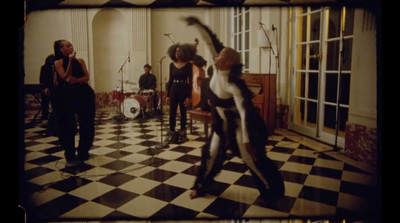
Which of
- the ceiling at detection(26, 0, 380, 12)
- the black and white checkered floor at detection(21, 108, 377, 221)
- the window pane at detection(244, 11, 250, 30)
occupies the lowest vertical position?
the black and white checkered floor at detection(21, 108, 377, 221)

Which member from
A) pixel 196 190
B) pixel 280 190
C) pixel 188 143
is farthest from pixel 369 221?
pixel 188 143

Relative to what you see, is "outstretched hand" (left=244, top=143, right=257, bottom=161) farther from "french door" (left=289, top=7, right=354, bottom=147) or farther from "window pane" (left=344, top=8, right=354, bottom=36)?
"window pane" (left=344, top=8, right=354, bottom=36)

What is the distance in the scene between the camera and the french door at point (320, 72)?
13.1 ft

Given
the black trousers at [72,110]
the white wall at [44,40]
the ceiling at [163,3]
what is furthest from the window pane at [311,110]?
the white wall at [44,40]

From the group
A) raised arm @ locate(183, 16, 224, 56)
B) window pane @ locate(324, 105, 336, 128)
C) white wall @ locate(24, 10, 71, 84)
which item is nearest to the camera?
raised arm @ locate(183, 16, 224, 56)

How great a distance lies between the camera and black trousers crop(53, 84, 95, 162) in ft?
10.3

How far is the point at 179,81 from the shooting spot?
4.16 metres

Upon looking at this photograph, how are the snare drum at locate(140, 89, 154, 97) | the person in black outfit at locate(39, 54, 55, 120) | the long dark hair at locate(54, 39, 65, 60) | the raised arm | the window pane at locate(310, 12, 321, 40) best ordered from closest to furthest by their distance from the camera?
the raised arm → the long dark hair at locate(54, 39, 65, 60) → the person in black outfit at locate(39, 54, 55, 120) → the window pane at locate(310, 12, 321, 40) → the snare drum at locate(140, 89, 154, 97)

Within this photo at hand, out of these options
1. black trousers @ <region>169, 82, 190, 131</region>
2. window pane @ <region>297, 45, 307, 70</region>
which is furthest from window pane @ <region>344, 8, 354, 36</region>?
black trousers @ <region>169, 82, 190, 131</region>

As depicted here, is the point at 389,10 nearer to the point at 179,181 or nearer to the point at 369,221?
the point at 369,221

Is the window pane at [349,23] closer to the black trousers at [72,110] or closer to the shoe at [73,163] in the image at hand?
the black trousers at [72,110]

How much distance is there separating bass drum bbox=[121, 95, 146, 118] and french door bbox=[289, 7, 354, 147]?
3040 mm

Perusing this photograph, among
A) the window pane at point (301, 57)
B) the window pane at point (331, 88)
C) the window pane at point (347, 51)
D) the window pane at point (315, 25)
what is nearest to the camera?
the window pane at point (347, 51)

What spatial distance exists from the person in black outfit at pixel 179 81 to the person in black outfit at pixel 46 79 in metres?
1.62
